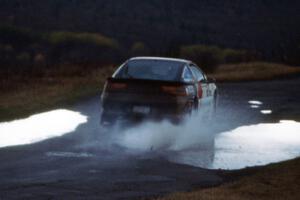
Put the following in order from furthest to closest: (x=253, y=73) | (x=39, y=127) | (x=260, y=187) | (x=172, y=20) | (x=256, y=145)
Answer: (x=172, y=20) → (x=253, y=73) → (x=39, y=127) → (x=256, y=145) → (x=260, y=187)

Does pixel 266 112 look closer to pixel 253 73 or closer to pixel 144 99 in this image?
pixel 144 99

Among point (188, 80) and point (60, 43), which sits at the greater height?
point (188, 80)

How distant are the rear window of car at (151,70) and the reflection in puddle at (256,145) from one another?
64.6 inches

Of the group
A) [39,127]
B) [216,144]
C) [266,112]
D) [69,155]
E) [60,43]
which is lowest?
[60,43]

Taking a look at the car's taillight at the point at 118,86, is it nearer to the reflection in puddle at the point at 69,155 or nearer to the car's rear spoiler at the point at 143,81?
the car's rear spoiler at the point at 143,81

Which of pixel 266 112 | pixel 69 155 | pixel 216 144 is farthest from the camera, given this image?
pixel 266 112

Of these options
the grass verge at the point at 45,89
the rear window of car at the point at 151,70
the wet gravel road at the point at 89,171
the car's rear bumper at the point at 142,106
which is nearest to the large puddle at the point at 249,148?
the wet gravel road at the point at 89,171

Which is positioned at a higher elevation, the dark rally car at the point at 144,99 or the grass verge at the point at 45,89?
the dark rally car at the point at 144,99

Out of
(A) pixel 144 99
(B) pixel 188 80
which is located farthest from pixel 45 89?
(A) pixel 144 99

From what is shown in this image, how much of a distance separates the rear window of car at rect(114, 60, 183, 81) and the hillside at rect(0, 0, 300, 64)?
8164 centimetres

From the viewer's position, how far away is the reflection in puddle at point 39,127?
16.7 metres

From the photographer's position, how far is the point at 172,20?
4382 inches

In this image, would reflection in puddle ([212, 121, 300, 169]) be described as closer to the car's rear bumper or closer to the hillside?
the car's rear bumper

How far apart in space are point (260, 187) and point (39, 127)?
8372 millimetres
